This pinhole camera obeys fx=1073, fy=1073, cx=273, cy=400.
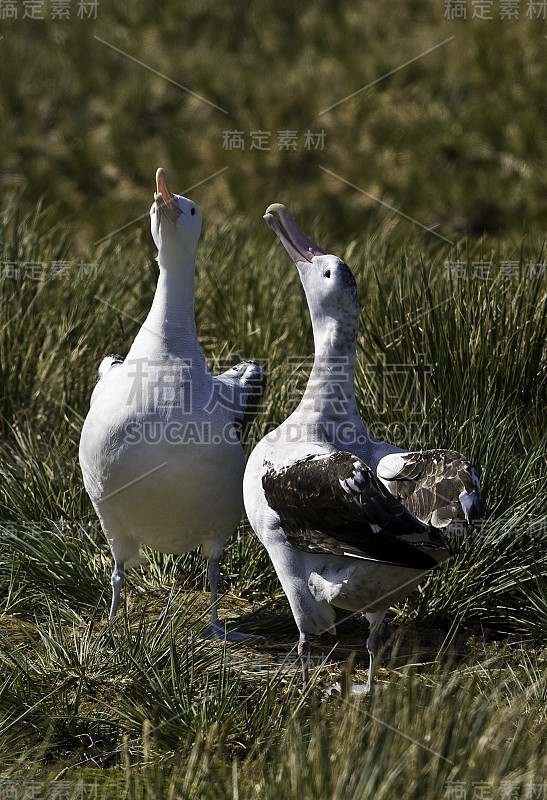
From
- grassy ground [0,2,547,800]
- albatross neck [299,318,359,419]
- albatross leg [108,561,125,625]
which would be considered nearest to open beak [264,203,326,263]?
albatross neck [299,318,359,419]

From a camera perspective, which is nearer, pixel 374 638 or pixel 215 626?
pixel 374 638

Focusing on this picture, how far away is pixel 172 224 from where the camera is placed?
359 centimetres

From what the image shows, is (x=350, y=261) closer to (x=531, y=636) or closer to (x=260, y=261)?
(x=260, y=261)

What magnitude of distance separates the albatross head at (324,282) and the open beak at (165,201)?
349mm

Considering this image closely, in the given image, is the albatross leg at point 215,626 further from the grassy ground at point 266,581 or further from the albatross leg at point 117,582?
the albatross leg at point 117,582

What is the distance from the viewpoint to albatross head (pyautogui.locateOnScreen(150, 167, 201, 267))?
11.7 feet

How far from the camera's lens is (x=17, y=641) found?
3.75 m

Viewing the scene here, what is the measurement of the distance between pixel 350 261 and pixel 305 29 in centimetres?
813

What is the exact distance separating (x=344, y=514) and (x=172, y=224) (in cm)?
122

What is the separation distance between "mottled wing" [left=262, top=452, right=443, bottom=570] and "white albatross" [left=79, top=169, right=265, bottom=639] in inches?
17.6

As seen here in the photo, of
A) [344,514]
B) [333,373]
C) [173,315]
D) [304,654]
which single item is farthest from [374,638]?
[173,315]

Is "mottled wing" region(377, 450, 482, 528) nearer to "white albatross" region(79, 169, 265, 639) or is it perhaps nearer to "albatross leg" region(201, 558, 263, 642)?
"white albatross" region(79, 169, 265, 639)

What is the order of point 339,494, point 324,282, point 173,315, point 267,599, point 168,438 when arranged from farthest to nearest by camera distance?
1. point 267,599
2. point 173,315
3. point 168,438
4. point 324,282
5. point 339,494

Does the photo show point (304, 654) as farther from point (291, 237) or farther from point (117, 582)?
point (291, 237)
